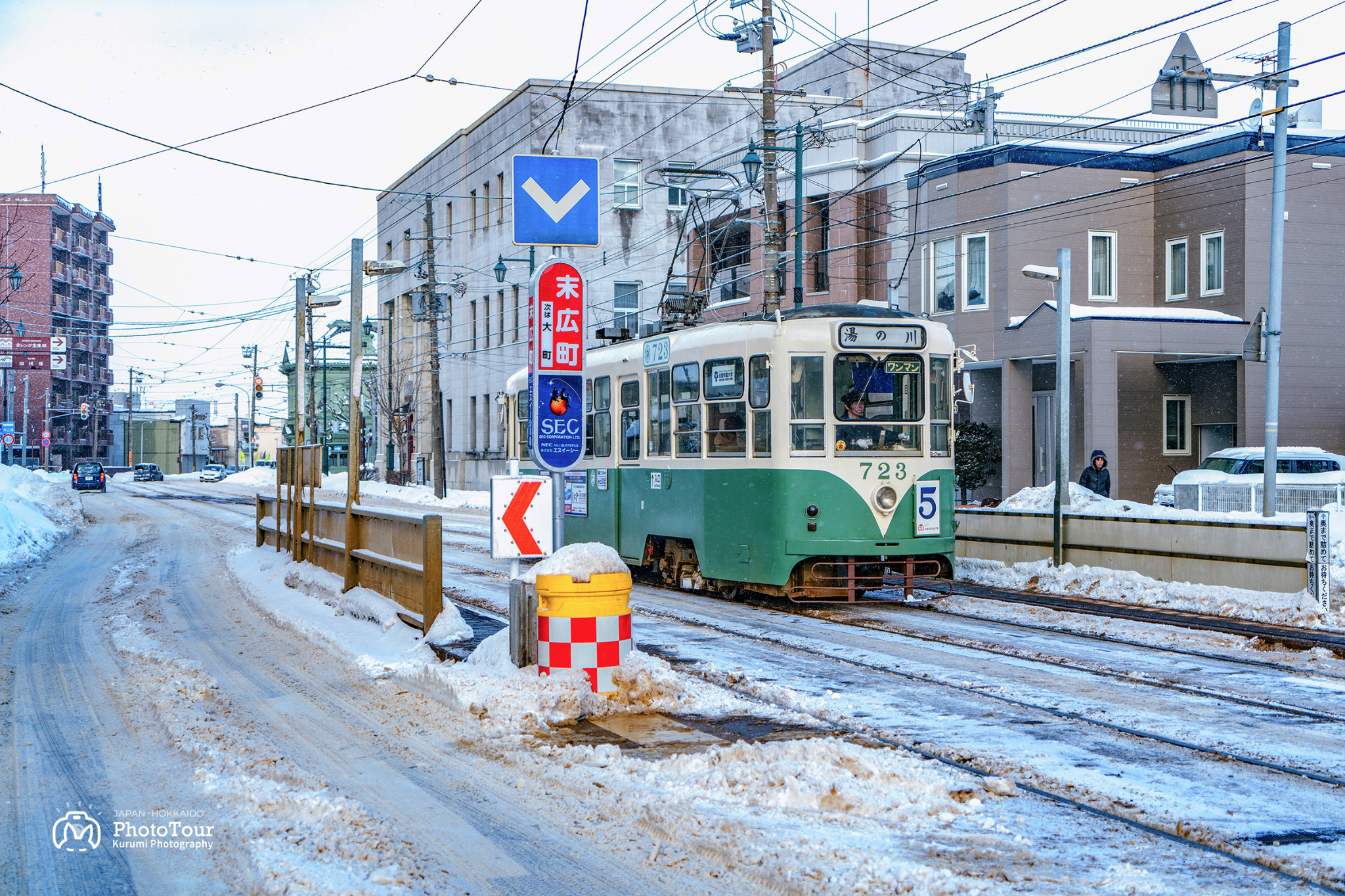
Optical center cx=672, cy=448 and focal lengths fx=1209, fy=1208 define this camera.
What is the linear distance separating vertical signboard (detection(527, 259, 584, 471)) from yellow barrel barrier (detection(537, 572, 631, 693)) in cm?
101

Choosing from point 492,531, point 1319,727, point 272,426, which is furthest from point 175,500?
point 272,426

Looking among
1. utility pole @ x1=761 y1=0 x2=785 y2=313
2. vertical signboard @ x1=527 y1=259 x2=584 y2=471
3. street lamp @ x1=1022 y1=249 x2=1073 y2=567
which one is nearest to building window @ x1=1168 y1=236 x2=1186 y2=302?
utility pole @ x1=761 y1=0 x2=785 y2=313

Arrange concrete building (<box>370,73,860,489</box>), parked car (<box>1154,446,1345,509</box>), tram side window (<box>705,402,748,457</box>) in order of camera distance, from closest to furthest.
A: tram side window (<box>705,402,748,457</box>), parked car (<box>1154,446,1345,509</box>), concrete building (<box>370,73,860,489</box>)

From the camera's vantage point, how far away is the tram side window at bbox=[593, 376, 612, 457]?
661 inches

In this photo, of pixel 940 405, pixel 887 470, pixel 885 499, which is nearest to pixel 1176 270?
pixel 940 405

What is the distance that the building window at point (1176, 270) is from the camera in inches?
1165

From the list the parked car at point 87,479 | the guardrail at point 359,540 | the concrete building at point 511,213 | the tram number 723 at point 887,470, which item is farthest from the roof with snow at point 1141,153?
the parked car at point 87,479

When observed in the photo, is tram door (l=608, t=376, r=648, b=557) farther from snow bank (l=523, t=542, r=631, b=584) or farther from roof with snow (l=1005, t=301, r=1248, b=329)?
roof with snow (l=1005, t=301, r=1248, b=329)

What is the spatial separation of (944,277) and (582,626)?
2475cm

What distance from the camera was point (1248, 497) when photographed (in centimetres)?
2209

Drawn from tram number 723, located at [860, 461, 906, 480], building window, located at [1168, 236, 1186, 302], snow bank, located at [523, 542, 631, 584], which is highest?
building window, located at [1168, 236, 1186, 302]

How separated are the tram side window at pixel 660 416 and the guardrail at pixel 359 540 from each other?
3.14 m

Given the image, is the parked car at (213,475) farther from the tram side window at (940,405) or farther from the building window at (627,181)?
the tram side window at (940,405)

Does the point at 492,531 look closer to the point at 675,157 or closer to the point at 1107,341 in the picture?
the point at 1107,341
